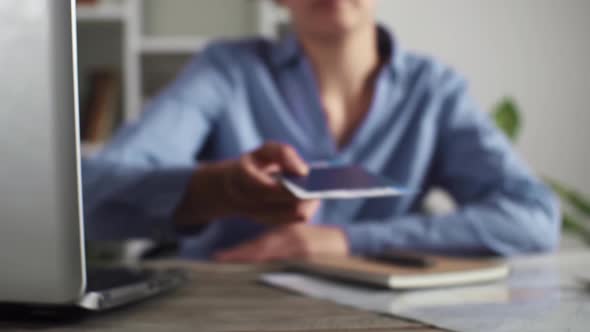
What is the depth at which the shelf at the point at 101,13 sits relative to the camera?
2309 mm

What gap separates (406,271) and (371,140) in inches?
27.0

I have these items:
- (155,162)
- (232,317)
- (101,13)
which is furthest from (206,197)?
(101,13)

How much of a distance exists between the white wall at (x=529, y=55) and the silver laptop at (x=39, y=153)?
2.14m

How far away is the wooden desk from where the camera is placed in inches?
19.1

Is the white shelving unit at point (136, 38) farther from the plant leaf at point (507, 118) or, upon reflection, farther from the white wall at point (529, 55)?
the plant leaf at point (507, 118)

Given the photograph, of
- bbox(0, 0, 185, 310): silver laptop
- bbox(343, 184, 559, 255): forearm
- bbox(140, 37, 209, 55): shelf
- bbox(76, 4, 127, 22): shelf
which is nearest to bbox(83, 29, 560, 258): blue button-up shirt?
bbox(343, 184, 559, 255): forearm

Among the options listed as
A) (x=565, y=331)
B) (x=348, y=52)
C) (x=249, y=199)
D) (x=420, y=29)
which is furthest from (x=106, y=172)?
(x=420, y=29)

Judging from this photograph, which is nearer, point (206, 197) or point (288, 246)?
point (206, 197)

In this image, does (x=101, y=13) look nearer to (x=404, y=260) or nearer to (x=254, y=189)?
(x=254, y=189)

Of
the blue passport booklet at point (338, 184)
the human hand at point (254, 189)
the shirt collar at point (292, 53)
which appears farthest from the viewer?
the shirt collar at point (292, 53)

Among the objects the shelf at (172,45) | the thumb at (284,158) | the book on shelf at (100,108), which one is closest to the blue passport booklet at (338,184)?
the thumb at (284,158)

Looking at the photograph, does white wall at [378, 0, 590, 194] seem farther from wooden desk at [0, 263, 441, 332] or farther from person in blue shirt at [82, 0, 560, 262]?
wooden desk at [0, 263, 441, 332]

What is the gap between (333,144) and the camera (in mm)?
1312

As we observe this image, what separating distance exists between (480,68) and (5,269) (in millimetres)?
2292
